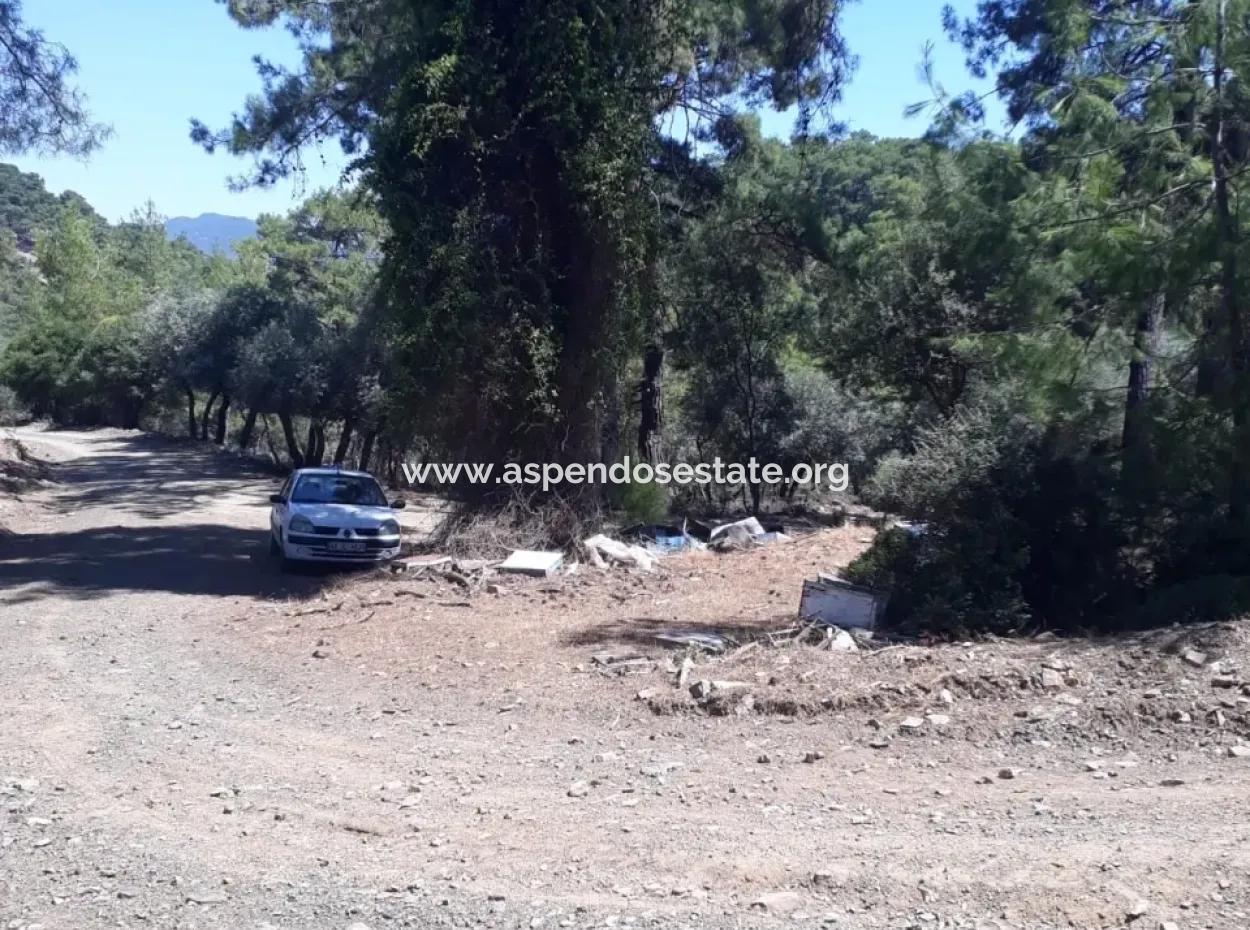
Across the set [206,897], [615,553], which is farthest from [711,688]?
[615,553]

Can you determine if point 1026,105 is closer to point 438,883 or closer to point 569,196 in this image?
point 569,196

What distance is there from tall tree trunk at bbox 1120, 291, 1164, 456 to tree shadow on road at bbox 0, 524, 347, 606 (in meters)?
9.93

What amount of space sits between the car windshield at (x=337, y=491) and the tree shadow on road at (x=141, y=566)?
1.07m

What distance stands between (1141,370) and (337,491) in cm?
1140

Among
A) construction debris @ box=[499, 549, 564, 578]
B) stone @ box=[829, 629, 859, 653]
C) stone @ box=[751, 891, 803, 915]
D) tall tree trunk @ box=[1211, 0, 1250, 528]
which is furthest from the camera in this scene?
construction debris @ box=[499, 549, 564, 578]

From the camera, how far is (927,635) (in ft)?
33.7

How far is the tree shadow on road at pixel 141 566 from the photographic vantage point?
48.9 feet

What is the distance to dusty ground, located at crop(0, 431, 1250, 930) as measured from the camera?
516cm

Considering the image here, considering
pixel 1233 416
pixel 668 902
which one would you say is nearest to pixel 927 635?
pixel 1233 416

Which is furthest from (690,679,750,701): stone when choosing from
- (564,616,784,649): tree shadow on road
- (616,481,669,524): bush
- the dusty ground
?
(616,481,669,524): bush

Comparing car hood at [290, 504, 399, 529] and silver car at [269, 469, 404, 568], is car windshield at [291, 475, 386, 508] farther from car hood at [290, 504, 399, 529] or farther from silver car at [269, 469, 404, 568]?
car hood at [290, 504, 399, 529]

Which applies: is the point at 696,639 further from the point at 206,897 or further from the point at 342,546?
the point at 342,546

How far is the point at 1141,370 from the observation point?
37.2 ft

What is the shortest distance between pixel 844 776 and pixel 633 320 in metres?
11.1
